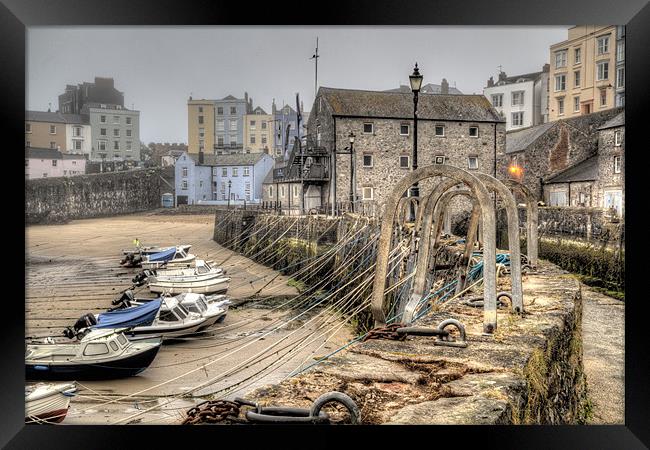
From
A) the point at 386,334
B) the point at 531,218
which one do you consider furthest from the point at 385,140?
the point at 386,334

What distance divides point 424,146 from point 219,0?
12.1 m

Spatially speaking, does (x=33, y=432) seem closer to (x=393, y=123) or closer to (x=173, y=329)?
(x=173, y=329)

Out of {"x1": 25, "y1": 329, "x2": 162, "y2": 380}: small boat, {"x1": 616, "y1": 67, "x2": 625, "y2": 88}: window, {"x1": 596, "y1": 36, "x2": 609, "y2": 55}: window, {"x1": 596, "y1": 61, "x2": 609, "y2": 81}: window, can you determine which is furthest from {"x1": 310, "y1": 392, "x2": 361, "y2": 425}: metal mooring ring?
{"x1": 616, "y1": 67, "x2": 625, "y2": 88}: window

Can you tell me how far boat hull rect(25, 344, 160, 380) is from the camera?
20.2 feet

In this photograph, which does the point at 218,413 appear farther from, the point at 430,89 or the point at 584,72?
the point at 430,89

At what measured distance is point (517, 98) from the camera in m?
15.8

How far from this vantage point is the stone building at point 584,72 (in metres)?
7.26

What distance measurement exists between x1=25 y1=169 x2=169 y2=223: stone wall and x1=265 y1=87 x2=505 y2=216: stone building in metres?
4.56

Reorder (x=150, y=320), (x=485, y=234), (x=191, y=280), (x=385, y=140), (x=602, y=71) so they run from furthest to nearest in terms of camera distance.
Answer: (x=385, y=140) → (x=191, y=280) → (x=602, y=71) → (x=150, y=320) → (x=485, y=234)

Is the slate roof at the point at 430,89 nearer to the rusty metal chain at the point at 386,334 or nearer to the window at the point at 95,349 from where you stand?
the window at the point at 95,349

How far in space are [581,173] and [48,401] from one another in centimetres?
1160

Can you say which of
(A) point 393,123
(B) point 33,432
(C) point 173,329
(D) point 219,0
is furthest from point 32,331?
(A) point 393,123

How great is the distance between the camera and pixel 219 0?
3.32 metres

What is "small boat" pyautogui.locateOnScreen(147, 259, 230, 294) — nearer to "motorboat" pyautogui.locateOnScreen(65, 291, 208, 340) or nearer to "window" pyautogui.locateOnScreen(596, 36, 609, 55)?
"motorboat" pyautogui.locateOnScreen(65, 291, 208, 340)
